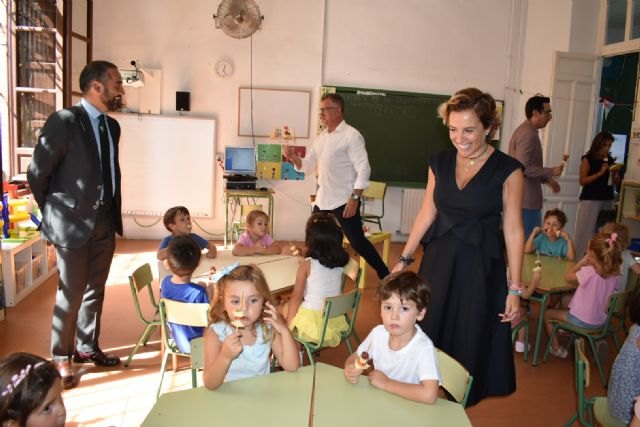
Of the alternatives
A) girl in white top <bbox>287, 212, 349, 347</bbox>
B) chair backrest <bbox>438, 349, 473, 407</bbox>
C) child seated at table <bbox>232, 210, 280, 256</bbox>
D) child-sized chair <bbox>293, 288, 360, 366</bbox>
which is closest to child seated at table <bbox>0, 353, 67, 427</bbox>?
chair backrest <bbox>438, 349, 473, 407</bbox>

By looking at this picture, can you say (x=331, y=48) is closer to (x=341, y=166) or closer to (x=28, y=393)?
(x=341, y=166)

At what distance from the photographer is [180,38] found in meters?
7.22

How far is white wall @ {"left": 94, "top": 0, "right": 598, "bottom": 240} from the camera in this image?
23.5 feet

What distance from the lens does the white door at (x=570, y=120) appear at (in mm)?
6461

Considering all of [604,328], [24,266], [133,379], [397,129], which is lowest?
[133,379]

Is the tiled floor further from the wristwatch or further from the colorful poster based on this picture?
the colorful poster

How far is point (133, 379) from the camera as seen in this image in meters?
3.44

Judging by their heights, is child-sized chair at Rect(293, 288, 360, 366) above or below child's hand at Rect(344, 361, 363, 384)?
below

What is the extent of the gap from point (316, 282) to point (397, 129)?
4867mm

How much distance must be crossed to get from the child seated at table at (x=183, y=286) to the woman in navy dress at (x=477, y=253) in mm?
1245

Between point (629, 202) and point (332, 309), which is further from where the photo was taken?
point (629, 202)

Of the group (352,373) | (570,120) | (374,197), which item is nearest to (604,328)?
(352,373)

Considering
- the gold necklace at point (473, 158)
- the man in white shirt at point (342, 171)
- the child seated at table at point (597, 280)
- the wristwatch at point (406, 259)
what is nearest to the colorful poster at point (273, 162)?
the man in white shirt at point (342, 171)

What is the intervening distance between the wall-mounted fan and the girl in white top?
13.0ft
